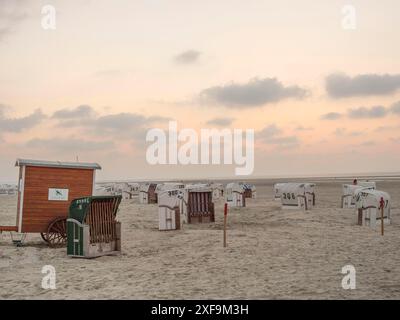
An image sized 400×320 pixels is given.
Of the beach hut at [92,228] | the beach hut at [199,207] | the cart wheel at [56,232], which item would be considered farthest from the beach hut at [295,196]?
the beach hut at [92,228]

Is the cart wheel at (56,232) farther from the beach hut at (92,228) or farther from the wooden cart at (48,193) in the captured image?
the beach hut at (92,228)

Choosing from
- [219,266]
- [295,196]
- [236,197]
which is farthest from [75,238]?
[236,197]

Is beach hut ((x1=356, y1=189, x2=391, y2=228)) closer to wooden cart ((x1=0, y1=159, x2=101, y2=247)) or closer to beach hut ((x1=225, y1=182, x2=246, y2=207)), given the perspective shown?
wooden cart ((x1=0, y1=159, x2=101, y2=247))

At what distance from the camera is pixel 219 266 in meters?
14.7

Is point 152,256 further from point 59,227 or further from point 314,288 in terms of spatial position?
point 314,288

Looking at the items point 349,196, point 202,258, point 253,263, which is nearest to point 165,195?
point 202,258

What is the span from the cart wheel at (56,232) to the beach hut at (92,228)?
280cm

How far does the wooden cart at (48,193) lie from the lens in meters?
18.7

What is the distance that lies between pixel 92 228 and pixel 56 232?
11.4ft

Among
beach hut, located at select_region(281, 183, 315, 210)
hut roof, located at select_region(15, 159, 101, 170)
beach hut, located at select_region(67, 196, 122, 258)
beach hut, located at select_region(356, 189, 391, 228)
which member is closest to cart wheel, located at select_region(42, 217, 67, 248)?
hut roof, located at select_region(15, 159, 101, 170)

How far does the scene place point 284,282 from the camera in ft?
40.7

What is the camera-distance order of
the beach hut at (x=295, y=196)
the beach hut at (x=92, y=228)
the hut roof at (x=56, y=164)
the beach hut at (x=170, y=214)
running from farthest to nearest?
1. the beach hut at (x=295, y=196)
2. the beach hut at (x=170, y=214)
3. the hut roof at (x=56, y=164)
4. the beach hut at (x=92, y=228)

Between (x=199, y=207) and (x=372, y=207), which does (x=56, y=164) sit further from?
(x=372, y=207)

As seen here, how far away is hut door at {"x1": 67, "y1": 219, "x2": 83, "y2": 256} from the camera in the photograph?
16.2m
